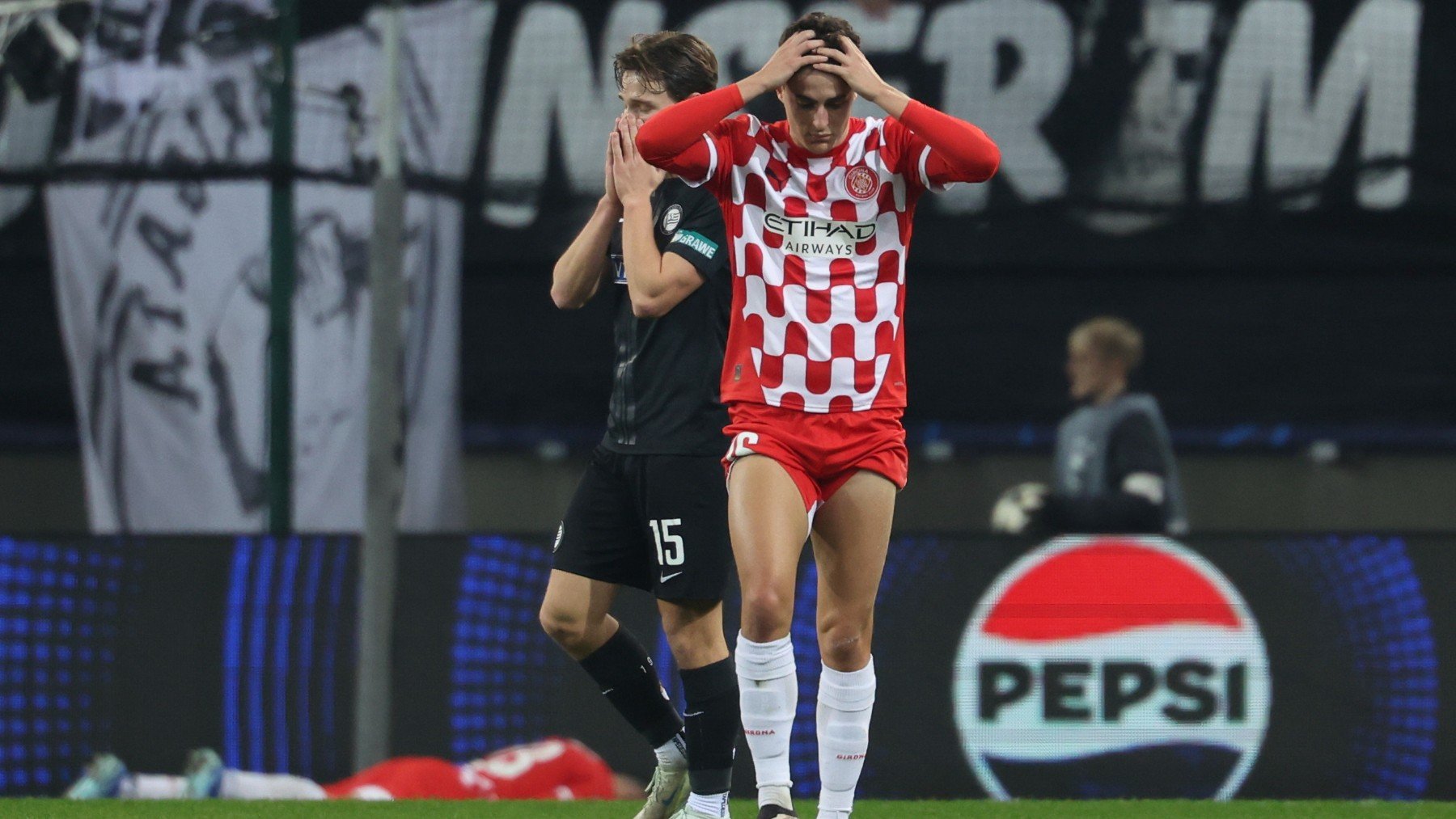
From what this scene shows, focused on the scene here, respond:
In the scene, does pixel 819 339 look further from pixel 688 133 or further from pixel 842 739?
pixel 842 739

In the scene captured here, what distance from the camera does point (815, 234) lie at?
4.49 metres

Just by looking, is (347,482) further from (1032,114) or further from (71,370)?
(1032,114)

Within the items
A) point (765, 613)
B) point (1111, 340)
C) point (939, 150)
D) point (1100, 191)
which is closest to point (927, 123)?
point (939, 150)

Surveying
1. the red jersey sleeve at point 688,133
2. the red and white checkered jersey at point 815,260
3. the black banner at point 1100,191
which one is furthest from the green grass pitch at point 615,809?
the black banner at point 1100,191

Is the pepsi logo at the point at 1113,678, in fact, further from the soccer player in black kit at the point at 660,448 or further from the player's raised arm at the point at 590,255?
the player's raised arm at the point at 590,255

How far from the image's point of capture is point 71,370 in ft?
29.2

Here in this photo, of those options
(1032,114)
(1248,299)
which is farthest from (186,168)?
(1248,299)

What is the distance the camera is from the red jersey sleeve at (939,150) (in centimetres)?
439

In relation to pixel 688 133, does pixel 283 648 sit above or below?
below

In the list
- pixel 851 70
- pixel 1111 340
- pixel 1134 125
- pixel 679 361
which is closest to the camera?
pixel 851 70

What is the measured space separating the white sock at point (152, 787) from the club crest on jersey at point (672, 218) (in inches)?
132

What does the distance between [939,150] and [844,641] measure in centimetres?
113

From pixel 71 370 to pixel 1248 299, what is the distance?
5256 mm

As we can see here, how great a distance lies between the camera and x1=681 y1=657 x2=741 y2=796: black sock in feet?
15.7
